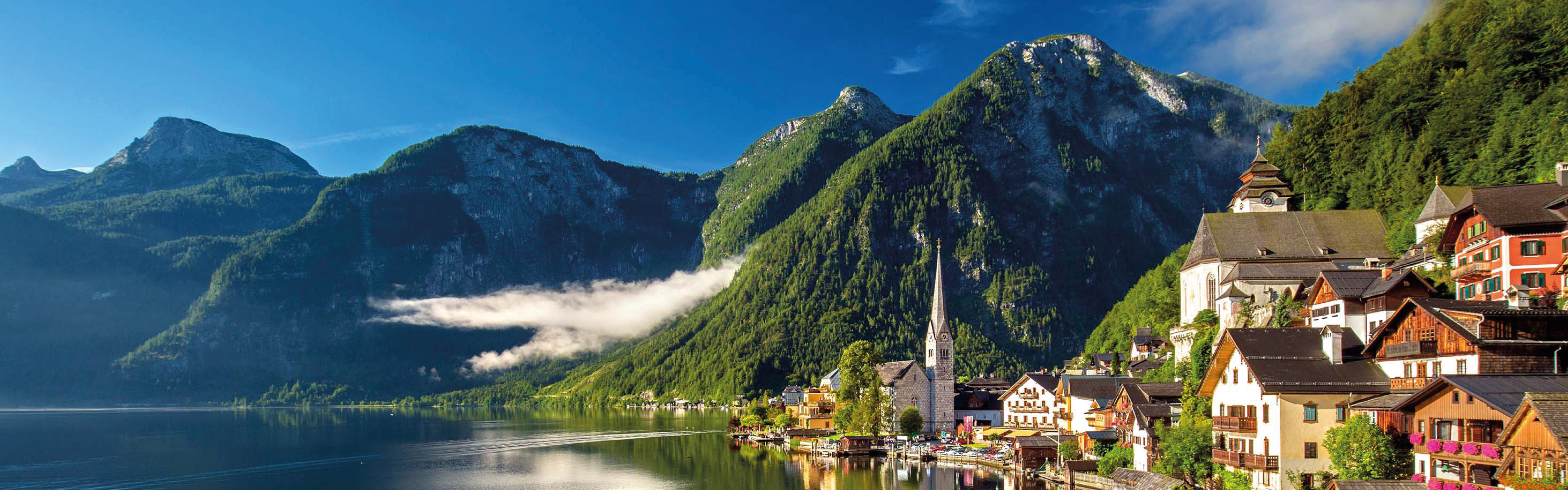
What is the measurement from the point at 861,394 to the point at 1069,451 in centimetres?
4277

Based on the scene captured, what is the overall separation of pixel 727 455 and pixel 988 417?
116ft

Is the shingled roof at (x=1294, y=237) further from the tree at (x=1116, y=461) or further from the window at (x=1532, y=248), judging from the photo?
the window at (x=1532, y=248)

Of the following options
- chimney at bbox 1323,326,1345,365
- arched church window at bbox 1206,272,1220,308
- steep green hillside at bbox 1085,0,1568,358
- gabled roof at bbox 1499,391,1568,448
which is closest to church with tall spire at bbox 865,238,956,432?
steep green hillside at bbox 1085,0,1568,358

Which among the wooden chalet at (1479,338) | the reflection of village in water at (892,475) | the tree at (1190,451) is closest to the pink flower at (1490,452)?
the wooden chalet at (1479,338)

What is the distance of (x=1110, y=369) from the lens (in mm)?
111875

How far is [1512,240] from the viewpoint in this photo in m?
46.8

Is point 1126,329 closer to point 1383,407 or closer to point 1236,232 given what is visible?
point 1236,232

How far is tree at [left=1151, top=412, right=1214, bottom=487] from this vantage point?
54.4m

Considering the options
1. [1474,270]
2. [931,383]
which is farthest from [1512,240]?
[931,383]

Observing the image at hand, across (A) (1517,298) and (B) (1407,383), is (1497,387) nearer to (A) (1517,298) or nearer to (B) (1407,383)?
(B) (1407,383)

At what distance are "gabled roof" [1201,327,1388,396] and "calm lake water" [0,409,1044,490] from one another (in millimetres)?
27096

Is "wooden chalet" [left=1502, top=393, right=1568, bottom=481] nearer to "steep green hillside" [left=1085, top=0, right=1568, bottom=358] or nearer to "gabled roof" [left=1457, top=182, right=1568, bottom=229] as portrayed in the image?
"gabled roof" [left=1457, top=182, right=1568, bottom=229]

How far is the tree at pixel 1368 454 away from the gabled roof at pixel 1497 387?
221cm

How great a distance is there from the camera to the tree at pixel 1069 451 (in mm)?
75312
